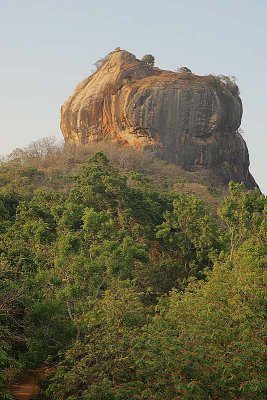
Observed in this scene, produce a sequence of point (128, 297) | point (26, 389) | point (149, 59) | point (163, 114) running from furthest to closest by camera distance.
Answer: point (149, 59)
point (163, 114)
point (26, 389)
point (128, 297)

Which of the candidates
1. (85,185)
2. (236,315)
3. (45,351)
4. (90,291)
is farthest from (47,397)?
(85,185)

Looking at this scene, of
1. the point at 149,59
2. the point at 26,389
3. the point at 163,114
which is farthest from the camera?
the point at 149,59

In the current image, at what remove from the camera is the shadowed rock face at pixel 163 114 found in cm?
4778

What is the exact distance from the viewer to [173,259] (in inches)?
967

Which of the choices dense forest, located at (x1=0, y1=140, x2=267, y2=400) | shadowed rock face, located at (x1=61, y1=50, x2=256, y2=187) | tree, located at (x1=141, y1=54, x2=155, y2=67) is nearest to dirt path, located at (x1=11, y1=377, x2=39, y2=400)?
dense forest, located at (x1=0, y1=140, x2=267, y2=400)

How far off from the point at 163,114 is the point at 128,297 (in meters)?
33.6

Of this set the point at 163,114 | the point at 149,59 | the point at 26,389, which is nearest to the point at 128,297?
the point at 26,389

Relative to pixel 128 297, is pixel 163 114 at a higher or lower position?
higher

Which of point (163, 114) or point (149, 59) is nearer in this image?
point (163, 114)

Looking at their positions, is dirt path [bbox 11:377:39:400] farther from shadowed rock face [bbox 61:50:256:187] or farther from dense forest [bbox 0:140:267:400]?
shadowed rock face [bbox 61:50:256:187]

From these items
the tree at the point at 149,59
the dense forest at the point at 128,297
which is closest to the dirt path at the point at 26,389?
the dense forest at the point at 128,297

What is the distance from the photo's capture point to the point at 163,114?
4778 cm

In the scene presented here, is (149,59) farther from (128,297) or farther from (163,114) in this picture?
(128,297)

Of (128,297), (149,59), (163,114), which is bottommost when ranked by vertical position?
(128,297)
